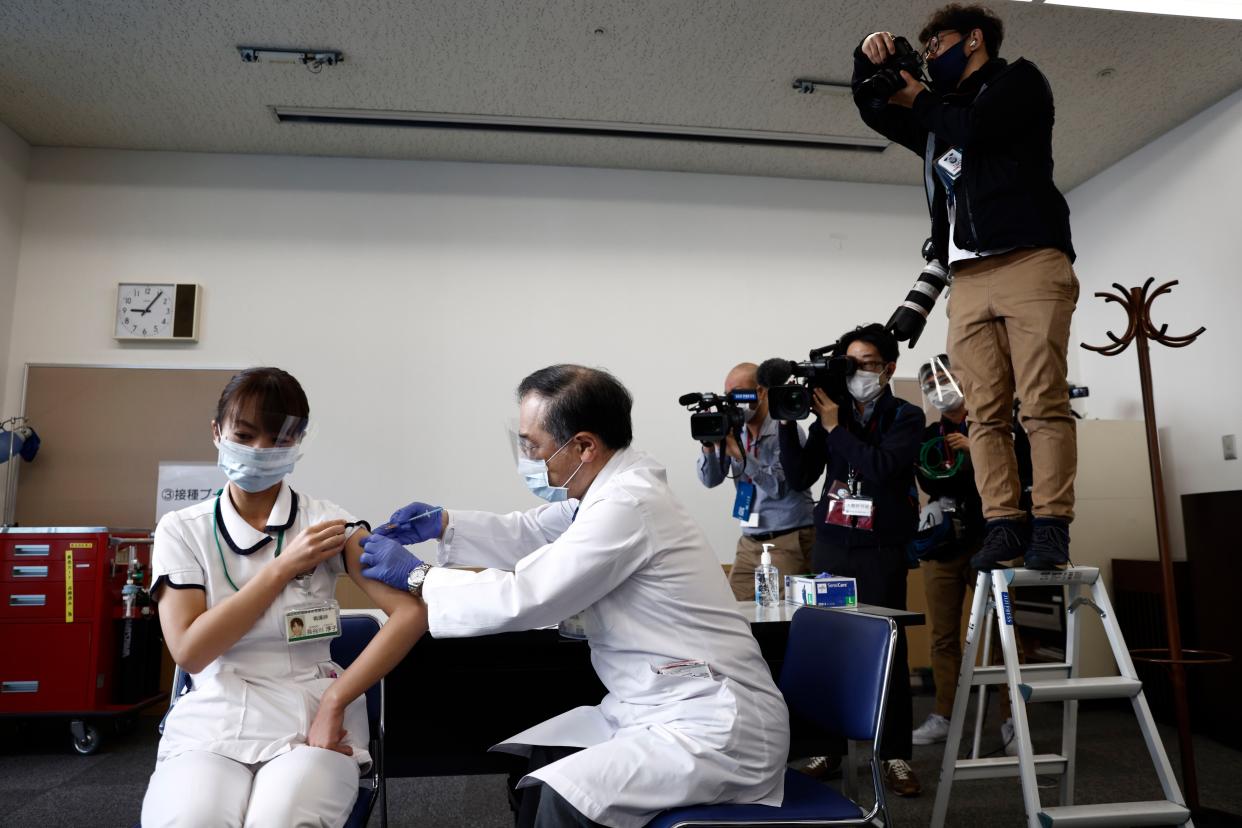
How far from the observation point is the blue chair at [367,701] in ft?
4.88

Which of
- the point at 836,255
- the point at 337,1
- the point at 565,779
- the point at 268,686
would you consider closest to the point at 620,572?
the point at 565,779

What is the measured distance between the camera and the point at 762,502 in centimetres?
333

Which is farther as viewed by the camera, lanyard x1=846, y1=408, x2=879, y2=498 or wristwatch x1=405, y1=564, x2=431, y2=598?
lanyard x1=846, y1=408, x2=879, y2=498

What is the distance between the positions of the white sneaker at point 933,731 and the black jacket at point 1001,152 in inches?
76.9

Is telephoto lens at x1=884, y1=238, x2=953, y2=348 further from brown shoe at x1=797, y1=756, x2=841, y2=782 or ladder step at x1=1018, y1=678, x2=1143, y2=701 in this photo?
brown shoe at x1=797, y1=756, x2=841, y2=782

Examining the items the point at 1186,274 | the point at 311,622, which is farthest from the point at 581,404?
the point at 1186,274

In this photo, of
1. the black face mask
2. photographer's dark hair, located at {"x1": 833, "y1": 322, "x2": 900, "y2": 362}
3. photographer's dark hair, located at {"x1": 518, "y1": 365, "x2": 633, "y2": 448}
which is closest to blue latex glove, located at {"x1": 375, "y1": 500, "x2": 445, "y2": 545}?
photographer's dark hair, located at {"x1": 518, "y1": 365, "x2": 633, "y2": 448}

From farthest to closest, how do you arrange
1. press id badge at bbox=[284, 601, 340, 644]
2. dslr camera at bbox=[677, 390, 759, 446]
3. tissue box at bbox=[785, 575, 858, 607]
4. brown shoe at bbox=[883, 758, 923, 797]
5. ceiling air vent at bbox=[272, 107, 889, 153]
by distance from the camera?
ceiling air vent at bbox=[272, 107, 889, 153], dslr camera at bbox=[677, 390, 759, 446], brown shoe at bbox=[883, 758, 923, 797], tissue box at bbox=[785, 575, 858, 607], press id badge at bbox=[284, 601, 340, 644]

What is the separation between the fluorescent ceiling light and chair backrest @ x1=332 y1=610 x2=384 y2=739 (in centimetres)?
350

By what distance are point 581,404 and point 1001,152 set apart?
1.27m

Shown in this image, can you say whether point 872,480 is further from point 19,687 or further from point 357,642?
point 19,687

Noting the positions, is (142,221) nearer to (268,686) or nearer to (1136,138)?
(268,686)

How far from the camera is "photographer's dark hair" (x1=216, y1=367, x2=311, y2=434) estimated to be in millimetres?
1586

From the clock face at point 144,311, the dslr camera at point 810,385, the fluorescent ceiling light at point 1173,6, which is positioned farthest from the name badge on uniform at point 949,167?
the clock face at point 144,311
